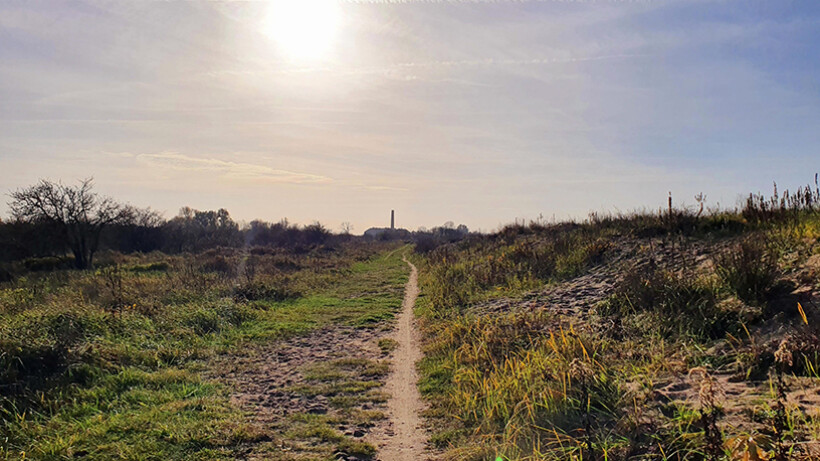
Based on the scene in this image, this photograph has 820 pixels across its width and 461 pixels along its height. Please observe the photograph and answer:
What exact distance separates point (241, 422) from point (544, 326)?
4.92 m

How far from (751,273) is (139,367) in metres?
9.49

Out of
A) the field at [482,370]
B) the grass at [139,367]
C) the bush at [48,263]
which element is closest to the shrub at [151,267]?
Answer: the bush at [48,263]

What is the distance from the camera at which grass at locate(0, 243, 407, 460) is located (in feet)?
15.9

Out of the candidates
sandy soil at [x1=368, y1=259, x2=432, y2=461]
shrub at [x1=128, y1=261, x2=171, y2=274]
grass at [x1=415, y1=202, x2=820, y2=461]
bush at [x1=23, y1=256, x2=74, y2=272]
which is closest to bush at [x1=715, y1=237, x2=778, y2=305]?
grass at [x1=415, y1=202, x2=820, y2=461]

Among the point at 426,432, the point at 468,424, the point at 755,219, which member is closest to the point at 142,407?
the point at 426,432

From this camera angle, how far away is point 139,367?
292 inches

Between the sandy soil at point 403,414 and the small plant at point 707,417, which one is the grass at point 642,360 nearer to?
the small plant at point 707,417

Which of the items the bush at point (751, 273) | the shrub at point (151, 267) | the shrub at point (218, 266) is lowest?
the shrub at point (151, 267)

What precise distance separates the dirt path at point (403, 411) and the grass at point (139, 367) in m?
0.32

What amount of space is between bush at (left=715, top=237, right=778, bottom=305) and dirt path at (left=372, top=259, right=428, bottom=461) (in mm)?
4657

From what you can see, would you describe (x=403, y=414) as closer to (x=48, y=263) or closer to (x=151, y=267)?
(x=151, y=267)

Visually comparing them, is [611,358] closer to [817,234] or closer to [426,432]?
[426,432]

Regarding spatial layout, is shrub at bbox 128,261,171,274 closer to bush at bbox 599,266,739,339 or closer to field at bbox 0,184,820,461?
field at bbox 0,184,820,461

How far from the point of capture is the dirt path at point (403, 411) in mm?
4773
